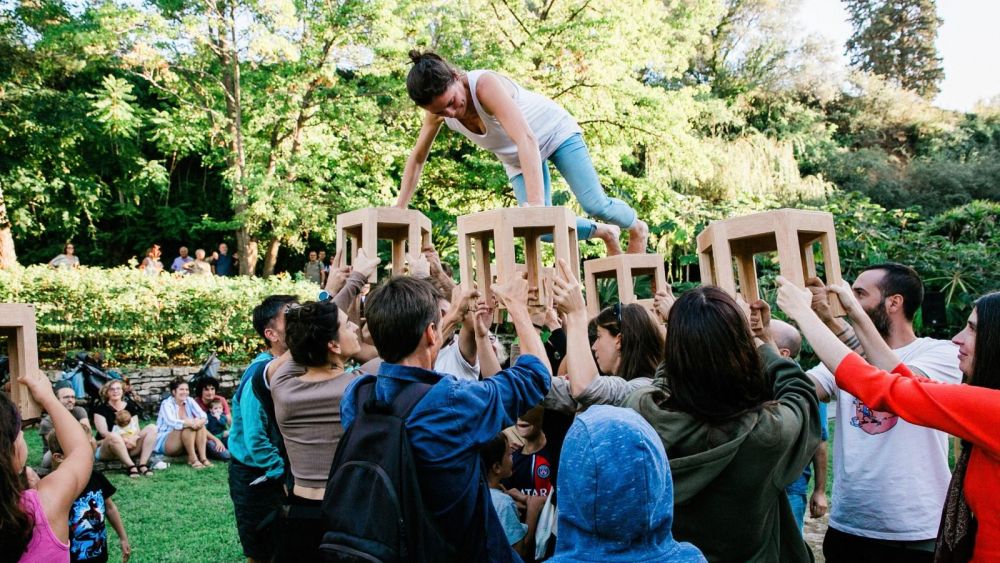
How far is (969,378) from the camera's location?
2342 millimetres

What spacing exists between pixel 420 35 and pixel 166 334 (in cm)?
869

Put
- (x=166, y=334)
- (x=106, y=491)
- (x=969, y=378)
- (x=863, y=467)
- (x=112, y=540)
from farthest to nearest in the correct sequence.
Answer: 1. (x=166, y=334)
2. (x=112, y=540)
3. (x=106, y=491)
4. (x=863, y=467)
5. (x=969, y=378)

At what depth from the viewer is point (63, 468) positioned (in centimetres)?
247

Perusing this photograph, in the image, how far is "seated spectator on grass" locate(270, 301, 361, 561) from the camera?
309cm

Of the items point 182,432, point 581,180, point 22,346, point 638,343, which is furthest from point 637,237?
point 182,432

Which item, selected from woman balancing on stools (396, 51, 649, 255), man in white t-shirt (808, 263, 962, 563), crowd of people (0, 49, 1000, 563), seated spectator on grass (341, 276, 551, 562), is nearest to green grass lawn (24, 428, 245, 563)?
crowd of people (0, 49, 1000, 563)

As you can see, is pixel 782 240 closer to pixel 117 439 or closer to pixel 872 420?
pixel 872 420

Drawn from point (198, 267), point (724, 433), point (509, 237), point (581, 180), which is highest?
point (198, 267)

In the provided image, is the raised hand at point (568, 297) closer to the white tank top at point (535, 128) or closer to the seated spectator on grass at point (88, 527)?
the white tank top at point (535, 128)

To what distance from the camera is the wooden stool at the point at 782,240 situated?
3.03m

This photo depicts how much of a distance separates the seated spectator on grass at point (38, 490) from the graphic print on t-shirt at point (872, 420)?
3090 millimetres

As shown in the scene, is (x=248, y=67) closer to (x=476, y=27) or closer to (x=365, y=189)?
(x=365, y=189)

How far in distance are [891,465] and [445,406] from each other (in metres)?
2.05

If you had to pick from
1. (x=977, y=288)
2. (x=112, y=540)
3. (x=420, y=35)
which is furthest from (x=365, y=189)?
(x=977, y=288)
